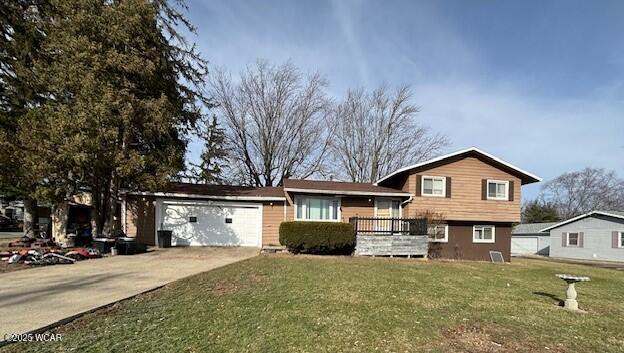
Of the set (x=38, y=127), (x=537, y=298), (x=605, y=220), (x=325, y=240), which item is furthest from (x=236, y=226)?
(x=605, y=220)

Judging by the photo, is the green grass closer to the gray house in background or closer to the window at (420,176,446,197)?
the window at (420,176,446,197)

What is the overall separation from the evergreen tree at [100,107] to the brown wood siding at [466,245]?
45.1 feet

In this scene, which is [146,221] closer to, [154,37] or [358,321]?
[154,37]

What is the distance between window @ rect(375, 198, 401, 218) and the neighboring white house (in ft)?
68.9

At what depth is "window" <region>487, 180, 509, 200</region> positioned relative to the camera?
2094 centimetres

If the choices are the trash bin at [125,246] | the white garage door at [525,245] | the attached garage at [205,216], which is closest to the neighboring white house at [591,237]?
the white garage door at [525,245]

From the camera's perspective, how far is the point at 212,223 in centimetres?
1859

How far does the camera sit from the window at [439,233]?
1952cm

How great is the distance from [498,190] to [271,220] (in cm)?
1216

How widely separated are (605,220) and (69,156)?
3644cm

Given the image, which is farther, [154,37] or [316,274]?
[154,37]

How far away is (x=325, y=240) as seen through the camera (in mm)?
16078

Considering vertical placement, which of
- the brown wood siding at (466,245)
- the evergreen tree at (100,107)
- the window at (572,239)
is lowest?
the window at (572,239)

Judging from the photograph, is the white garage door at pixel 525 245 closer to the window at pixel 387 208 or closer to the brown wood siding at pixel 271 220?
the window at pixel 387 208
